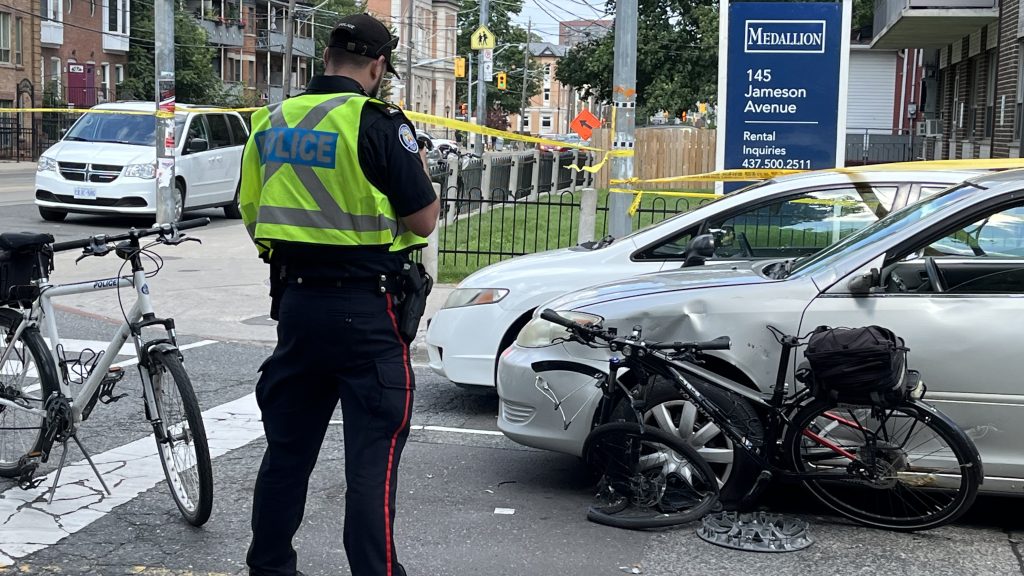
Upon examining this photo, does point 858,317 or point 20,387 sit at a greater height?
point 858,317

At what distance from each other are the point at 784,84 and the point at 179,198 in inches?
418

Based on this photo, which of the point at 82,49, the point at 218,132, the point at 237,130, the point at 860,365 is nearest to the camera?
the point at 860,365

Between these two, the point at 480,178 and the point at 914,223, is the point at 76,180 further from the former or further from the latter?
the point at 914,223

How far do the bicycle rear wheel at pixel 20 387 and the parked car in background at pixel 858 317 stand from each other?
6.72 feet

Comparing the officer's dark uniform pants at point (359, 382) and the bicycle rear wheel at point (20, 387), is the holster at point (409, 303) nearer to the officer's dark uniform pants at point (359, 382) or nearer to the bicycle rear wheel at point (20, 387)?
the officer's dark uniform pants at point (359, 382)

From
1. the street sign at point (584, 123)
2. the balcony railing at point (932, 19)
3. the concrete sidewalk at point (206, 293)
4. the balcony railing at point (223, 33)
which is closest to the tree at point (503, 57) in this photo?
the balcony railing at point (223, 33)

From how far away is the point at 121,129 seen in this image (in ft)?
62.5

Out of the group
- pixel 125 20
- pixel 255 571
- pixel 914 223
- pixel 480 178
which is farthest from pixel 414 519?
pixel 125 20

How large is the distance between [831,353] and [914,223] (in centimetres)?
87

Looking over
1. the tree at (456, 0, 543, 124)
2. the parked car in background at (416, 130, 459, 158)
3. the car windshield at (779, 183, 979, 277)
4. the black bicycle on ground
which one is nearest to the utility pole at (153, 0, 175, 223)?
the parked car in background at (416, 130, 459, 158)

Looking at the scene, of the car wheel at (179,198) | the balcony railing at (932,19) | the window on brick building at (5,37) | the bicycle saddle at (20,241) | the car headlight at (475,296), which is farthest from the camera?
the window on brick building at (5,37)

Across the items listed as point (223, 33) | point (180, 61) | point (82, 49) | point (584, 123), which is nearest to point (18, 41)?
point (82, 49)

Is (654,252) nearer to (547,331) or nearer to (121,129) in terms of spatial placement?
(547,331)

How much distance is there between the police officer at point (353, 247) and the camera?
370 cm
